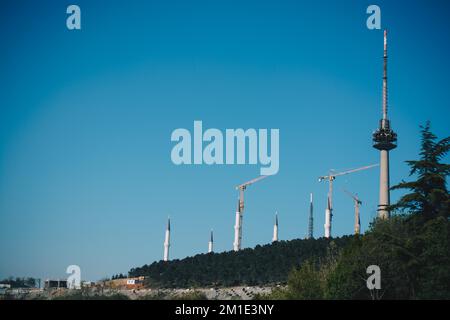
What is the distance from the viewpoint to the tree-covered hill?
76.5m

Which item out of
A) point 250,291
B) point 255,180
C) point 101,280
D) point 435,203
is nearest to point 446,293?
Answer: point 435,203

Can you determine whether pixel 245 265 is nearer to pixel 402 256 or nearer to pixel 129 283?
pixel 129 283

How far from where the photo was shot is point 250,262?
81.1m

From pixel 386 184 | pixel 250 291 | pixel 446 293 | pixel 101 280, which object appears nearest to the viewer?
pixel 446 293

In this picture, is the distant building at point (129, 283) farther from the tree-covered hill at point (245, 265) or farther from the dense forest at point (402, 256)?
the dense forest at point (402, 256)

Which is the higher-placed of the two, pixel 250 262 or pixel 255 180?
pixel 255 180

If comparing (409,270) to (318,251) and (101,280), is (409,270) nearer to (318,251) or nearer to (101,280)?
(318,251)

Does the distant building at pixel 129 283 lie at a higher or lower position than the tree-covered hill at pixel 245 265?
lower

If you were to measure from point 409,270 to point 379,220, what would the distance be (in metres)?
10.5

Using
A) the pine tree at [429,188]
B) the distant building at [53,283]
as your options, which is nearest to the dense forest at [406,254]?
the pine tree at [429,188]

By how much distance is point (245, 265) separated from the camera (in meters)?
80.6

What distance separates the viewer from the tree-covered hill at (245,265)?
7650cm
